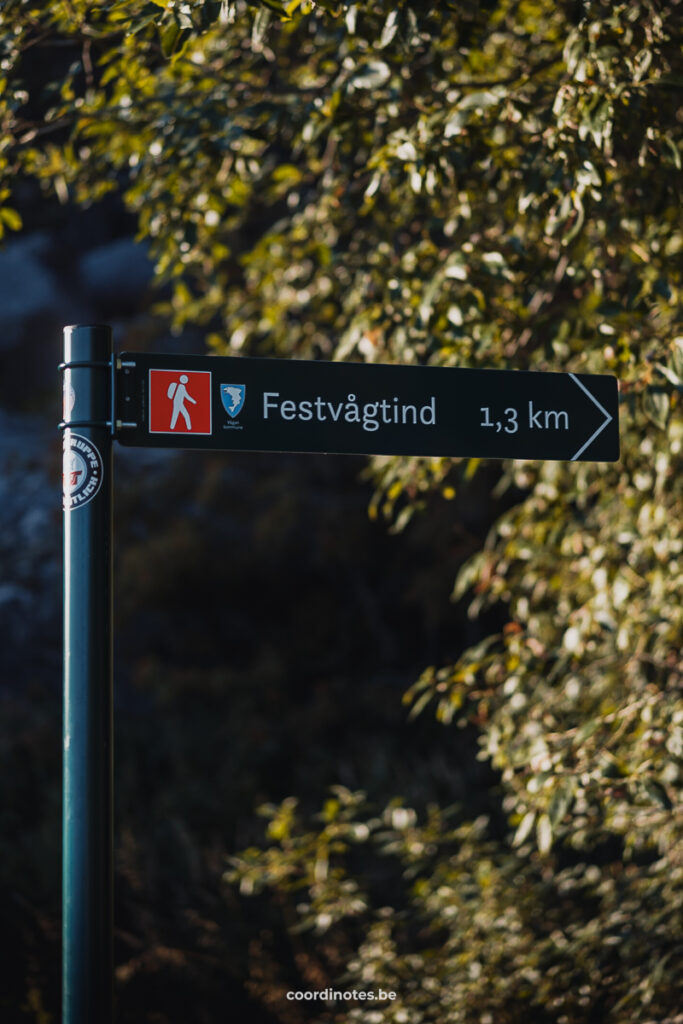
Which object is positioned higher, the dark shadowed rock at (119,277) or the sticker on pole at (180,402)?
the dark shadowed rock at (119,277)

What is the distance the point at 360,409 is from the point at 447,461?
52.9 inches

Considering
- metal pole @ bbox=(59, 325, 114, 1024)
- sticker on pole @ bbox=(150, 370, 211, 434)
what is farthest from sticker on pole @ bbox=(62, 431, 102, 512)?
sticker on pole @ bbox=(150, 370, 211, 434)

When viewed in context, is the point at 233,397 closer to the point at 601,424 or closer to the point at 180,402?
the point at 180,402

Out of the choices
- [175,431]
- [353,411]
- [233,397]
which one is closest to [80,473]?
[175,431]

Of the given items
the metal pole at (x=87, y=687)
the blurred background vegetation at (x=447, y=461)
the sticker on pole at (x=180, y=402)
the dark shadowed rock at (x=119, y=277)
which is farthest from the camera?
the dark shadowed rock at (x=119, y=277)

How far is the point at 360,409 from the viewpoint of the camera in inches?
77.9

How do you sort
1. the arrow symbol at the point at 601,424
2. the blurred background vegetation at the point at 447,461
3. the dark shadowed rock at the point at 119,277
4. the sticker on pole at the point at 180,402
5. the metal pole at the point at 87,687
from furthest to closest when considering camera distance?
the dark shadowed rock at the point at 119,277, the blurred background vegetation at the point at 447,461, the arrow symbol at the point at 601,424, the sticker on pole at the point at 180,402, the metal pole at the point at 87,687

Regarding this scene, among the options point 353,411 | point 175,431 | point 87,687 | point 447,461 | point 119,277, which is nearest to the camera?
point 87,687

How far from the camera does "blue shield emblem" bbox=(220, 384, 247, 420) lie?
1892mm

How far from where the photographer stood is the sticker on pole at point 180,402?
1837mm

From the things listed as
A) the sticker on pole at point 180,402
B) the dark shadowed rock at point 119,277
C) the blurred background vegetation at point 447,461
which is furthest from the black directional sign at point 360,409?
the dark shadowed rock at point 119,277

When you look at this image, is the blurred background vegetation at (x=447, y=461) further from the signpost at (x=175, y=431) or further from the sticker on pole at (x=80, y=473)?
the sticker on pole at (x=80, y=473)

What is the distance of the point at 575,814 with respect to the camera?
3.66 m

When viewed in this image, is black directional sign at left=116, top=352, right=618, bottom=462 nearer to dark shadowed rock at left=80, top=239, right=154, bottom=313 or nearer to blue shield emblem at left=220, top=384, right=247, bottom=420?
blue shield emblem at left=220, top=384, right=247, bottom=420
